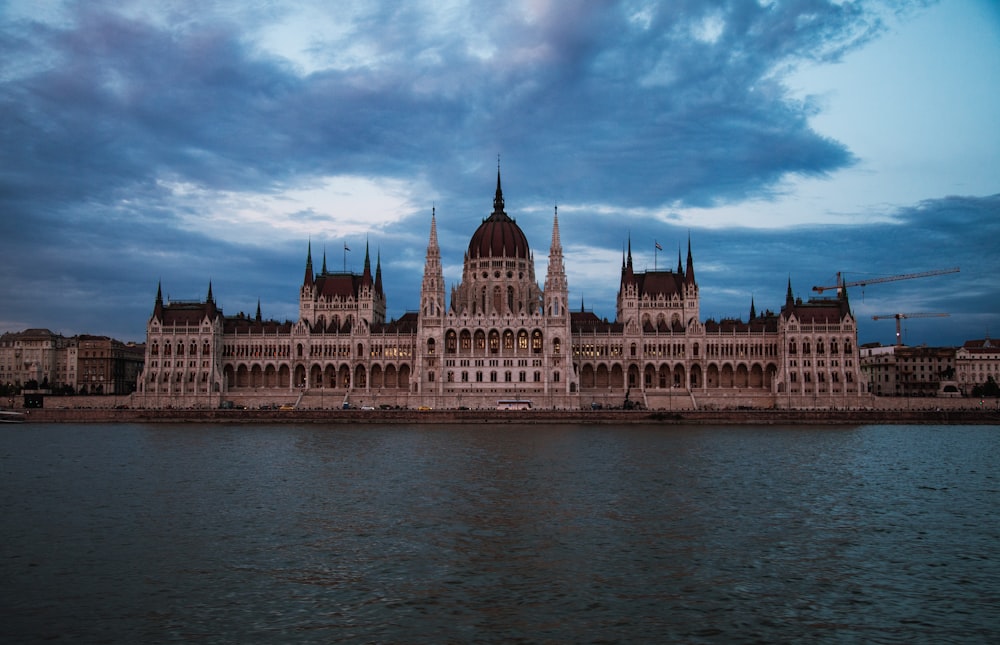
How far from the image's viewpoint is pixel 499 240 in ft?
406

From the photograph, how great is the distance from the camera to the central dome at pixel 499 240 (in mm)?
122688

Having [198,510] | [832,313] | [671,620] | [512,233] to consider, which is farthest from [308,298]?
[671,620]

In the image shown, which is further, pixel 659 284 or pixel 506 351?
pixel 659 284

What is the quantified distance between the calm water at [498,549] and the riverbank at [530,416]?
37.5 m

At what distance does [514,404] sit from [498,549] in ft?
253

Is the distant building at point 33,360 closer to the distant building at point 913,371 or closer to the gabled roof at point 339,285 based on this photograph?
the gabled roof at point 339,285

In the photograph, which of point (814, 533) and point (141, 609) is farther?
point (814, 533)

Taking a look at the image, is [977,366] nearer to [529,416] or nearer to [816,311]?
[816,311]

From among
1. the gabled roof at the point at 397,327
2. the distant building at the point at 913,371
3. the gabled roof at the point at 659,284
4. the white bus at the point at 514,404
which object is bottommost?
the white bus at the point at 514,404

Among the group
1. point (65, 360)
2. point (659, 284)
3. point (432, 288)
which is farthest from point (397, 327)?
point (65, 360)

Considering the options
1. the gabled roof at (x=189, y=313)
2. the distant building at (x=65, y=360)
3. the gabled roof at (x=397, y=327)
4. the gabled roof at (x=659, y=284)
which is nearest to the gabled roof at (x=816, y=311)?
the gabled roof at (x=659, y=284)

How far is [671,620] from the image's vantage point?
70.2ft

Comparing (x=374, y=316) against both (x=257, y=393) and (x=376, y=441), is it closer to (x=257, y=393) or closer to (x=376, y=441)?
(x=257, y=393)

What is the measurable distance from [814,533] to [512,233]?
314ft
